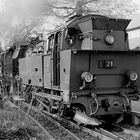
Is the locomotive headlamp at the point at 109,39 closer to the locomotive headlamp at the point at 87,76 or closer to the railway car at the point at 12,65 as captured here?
the locomotive headlamp at the point at 87,76

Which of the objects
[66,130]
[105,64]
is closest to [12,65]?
[105,64]

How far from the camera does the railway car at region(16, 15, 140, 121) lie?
8.21 meters

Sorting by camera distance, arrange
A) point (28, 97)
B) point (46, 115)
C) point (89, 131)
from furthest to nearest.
Result: point (28, 97) → point (46, 115) → point (89, 131)

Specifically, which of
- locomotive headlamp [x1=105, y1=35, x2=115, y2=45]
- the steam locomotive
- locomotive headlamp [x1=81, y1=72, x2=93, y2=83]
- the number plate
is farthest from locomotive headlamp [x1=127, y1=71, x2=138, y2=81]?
locomotive headlamp [x1=81, y1=72, x2=93, y2=83]

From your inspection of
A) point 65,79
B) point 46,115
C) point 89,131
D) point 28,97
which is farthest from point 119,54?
point 28,97

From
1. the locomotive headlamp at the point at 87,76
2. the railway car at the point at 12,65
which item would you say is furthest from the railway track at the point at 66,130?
the railway car at the point at 12,65

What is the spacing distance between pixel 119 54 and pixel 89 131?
245 centimetres

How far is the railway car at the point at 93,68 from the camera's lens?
26.9 feet

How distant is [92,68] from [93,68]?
30 millimetres

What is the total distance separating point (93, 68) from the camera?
8.41 metres

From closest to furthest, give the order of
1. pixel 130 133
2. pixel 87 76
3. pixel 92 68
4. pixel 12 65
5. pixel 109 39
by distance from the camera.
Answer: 1. pixel 130 133
2. pixel 87 76
3. pixel 92 68
4. pixel 109 39
5. pixel 12 65

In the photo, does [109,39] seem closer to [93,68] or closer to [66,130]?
[93,68]

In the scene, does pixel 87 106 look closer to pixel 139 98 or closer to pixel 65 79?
pixel 65 79

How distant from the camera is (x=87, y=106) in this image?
8.27 m
